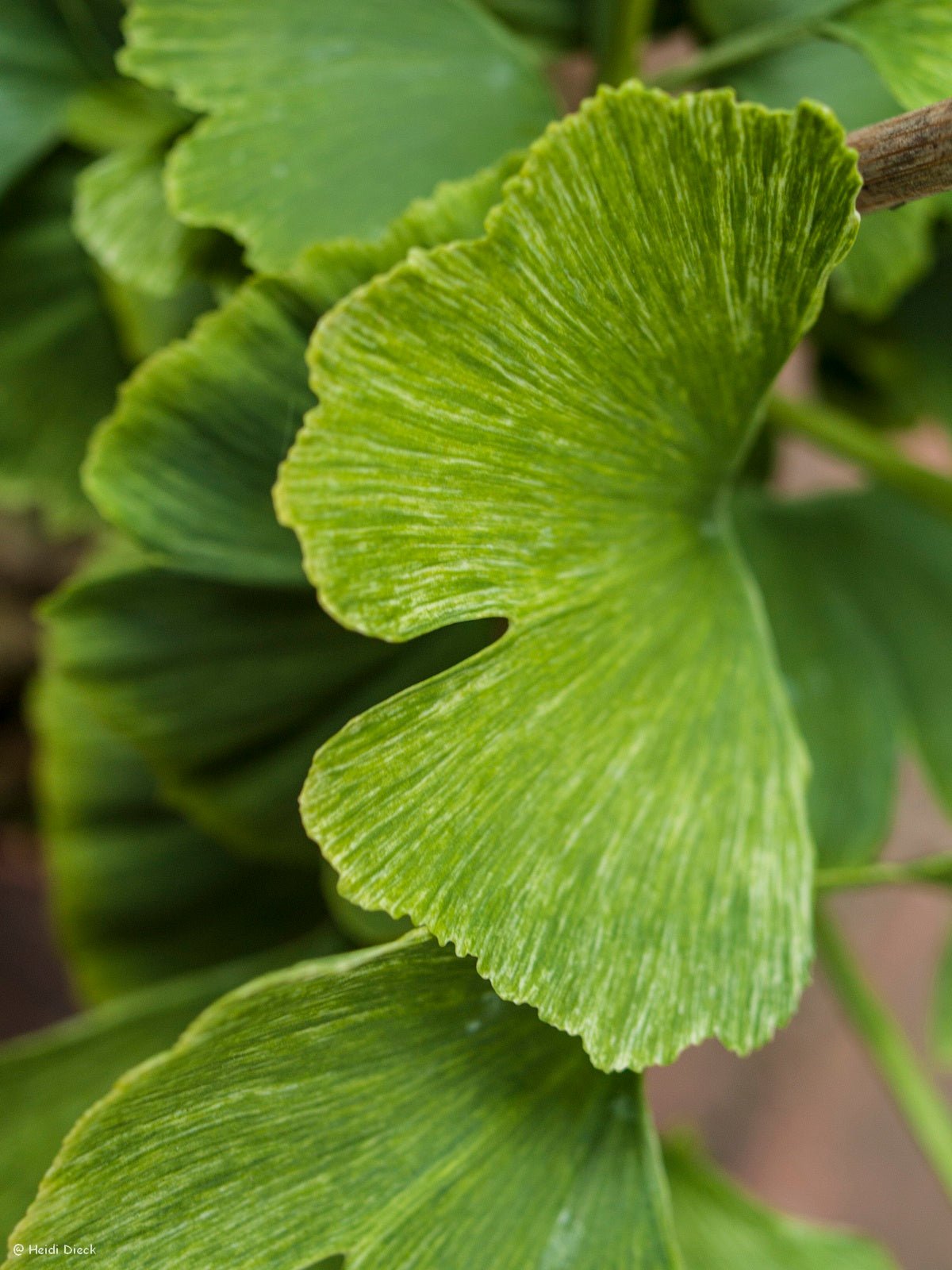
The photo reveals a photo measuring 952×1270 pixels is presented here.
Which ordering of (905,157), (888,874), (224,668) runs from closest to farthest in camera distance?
(905,157) < (888,874) < (224,668)

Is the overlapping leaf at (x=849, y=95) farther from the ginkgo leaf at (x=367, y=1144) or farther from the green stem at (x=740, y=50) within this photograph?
the ginkgo leaf at (x=367, y=1144)

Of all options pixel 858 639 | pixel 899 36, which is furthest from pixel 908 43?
pixel 858 639

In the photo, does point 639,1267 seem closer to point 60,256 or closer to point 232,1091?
point 232,1091

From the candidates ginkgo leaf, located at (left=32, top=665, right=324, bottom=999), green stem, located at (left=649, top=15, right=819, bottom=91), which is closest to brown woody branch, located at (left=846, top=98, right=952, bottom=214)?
green stem, located at (left=649, top=15, right=819, bottom=91)

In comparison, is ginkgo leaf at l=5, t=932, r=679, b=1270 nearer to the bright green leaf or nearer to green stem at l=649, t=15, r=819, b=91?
the bright green leaf

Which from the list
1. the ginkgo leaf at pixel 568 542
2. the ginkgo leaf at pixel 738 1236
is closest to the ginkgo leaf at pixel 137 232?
the ginkgo leaf at pixel 568 542

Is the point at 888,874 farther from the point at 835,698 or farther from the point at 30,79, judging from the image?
the point at 30,79

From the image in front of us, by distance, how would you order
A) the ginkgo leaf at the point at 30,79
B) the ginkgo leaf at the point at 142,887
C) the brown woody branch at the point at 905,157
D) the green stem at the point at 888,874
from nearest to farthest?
1. the brown woody branch at the point at 905,157
2. the green stem at the point at 888,874
3. the ginkgo leaf at the point at 30,79
4. the ginkgo leaf at the point at 142,887
